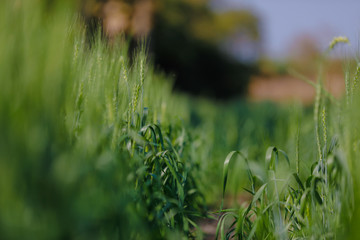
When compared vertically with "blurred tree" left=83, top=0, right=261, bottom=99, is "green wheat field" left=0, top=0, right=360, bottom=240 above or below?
below

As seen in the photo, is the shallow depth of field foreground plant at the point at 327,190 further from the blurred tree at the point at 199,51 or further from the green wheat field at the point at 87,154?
the blurred tree at the point at 199,51

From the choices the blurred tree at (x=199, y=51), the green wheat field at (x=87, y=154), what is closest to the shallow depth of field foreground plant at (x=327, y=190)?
the green wheat field at (x=87, y=154)

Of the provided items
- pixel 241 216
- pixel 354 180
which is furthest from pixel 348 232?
pixel 241 216

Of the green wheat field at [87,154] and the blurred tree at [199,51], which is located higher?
the blurred tree at [199,51]

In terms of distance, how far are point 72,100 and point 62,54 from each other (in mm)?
225

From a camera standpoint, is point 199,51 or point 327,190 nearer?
point 327,190

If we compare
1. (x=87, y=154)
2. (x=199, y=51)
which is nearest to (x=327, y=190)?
(x=87, y=154)

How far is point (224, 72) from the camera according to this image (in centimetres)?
1345

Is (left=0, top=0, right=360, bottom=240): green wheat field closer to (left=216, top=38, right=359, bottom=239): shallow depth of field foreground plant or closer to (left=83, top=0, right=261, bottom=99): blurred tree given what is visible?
(left=216, top=38, right=359, bottom=239): shallow depth of field foreground plant

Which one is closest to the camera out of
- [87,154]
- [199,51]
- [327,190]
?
[87,154]

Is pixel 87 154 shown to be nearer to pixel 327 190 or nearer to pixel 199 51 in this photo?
pixel 327 190

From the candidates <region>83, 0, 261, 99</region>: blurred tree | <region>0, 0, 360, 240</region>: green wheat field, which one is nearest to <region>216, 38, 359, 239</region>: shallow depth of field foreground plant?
<region>0, 0, 360, 240</region>: green wheat field

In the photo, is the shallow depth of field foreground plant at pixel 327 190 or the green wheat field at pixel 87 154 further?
the shallow depth of field foreground plant at pixel 327 190

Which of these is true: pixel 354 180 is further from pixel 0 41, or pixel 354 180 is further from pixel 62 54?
pixel 0 41
